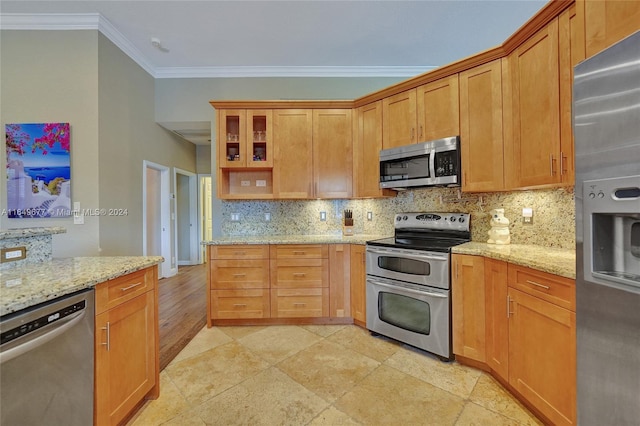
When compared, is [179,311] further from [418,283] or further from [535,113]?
[535,113]

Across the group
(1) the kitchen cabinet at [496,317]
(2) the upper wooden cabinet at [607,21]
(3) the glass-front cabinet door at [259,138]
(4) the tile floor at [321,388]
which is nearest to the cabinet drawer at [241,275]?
(4) the tile floor at [321,388]

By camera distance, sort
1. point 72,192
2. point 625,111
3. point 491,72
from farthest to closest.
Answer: point 72,192
point 491,72
point 625,111

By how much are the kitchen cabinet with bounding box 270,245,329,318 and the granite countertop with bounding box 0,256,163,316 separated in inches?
49.8

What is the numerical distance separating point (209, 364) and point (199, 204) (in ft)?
A: 14.5

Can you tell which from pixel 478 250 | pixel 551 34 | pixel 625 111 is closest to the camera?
pixel 625 111

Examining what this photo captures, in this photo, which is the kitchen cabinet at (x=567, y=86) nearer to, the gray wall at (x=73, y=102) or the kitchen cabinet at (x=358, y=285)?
the kitchen cabinet at (x=358, y=285)

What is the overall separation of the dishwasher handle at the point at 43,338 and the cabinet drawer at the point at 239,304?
1.63 meters

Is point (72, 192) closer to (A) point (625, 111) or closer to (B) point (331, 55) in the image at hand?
(B) point (331, 55)

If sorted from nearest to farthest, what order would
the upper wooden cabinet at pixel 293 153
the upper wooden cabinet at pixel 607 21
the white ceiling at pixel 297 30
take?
the upper wooden cabinet at pixel 607 21
the white ceiling at pixel 297 30
the upper wooden cabinet at pixel 293 153

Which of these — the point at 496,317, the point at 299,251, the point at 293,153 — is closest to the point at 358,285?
the point at 299,251

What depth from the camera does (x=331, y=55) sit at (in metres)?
3.17

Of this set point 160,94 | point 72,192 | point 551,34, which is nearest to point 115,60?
point 160,94

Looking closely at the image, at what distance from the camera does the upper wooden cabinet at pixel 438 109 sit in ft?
7.54

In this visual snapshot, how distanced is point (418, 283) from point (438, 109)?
161 cm
